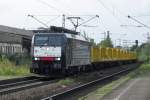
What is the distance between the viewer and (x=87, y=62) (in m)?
39.4

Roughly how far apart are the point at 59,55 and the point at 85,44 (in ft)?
27.3

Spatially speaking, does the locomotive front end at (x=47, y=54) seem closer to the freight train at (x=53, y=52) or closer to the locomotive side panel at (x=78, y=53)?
the freight train at (x=53, y=52)

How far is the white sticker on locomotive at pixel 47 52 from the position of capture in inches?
1204

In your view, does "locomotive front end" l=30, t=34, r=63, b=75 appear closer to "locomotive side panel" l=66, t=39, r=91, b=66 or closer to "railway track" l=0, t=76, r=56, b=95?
"railway track" l=0, t=76, r=56, b=95

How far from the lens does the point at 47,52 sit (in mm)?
30828

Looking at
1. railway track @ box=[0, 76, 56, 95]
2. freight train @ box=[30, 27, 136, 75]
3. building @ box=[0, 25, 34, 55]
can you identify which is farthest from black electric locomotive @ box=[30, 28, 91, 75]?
building @ box=[0, 25, 34, 55]

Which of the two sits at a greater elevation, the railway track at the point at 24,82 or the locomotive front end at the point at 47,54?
the locomotive front end at the point at 47,54

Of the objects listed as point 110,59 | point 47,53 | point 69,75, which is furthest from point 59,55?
point 110,59

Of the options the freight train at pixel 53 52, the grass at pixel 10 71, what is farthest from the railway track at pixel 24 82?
the grass at pixel 10 71

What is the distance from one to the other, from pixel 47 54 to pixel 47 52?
0.44ft

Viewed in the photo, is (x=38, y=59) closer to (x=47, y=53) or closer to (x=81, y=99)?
(x=47, y=53)

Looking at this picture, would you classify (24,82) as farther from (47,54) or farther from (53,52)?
(53,52)

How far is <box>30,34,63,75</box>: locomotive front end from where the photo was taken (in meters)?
30.5

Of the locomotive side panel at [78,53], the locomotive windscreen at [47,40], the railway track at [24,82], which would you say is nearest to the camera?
the railway track at [24,82]
